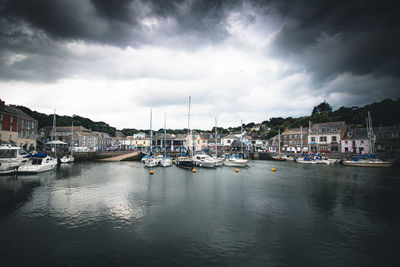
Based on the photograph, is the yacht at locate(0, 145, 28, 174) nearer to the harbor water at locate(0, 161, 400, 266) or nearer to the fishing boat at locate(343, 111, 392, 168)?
the harbor water at locate(0, 161, 400, 266)

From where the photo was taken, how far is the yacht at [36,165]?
31.6 metres

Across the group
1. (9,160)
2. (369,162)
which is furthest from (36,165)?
(369,162)

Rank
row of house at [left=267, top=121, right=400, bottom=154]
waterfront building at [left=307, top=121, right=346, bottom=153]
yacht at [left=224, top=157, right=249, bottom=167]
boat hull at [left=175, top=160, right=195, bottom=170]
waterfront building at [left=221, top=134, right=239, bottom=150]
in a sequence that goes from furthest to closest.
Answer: waterfront building at [left=221, top=134, right=239, bottom=150], waterfront building at [left=307, top=121, right=346, bottom=153], row of house at [left=267, top=121, right=400, bottom=154], yacht at [left=224, top=157, right=249, bottom=167], boat hull at [left=175, top=160, right=195, bottom=170]

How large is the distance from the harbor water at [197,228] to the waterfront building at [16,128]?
36.6 meters

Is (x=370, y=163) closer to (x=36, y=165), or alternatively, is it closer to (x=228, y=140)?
(x=228, y=140)

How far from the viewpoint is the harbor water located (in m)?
9.54

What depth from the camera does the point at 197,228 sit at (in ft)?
41.8

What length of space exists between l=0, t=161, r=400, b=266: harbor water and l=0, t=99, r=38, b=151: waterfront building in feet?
120

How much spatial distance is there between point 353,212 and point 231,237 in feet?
39.5

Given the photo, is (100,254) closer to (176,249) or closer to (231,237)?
(176,249)

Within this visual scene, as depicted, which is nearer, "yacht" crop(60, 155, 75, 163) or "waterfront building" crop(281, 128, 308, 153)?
"yacht" crop(60, 155, 75, 163)

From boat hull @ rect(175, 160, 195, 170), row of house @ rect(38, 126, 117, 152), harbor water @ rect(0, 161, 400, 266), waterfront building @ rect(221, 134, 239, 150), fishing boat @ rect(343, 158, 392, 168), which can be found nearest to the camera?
harbor water @ rect(0, 161, 400, 266)

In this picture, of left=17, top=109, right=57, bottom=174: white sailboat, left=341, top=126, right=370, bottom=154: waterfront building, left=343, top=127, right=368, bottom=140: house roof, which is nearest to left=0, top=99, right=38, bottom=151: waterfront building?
left=17, top=109, right=57, bottom=174: white sailboat

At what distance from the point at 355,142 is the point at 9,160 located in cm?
8811
